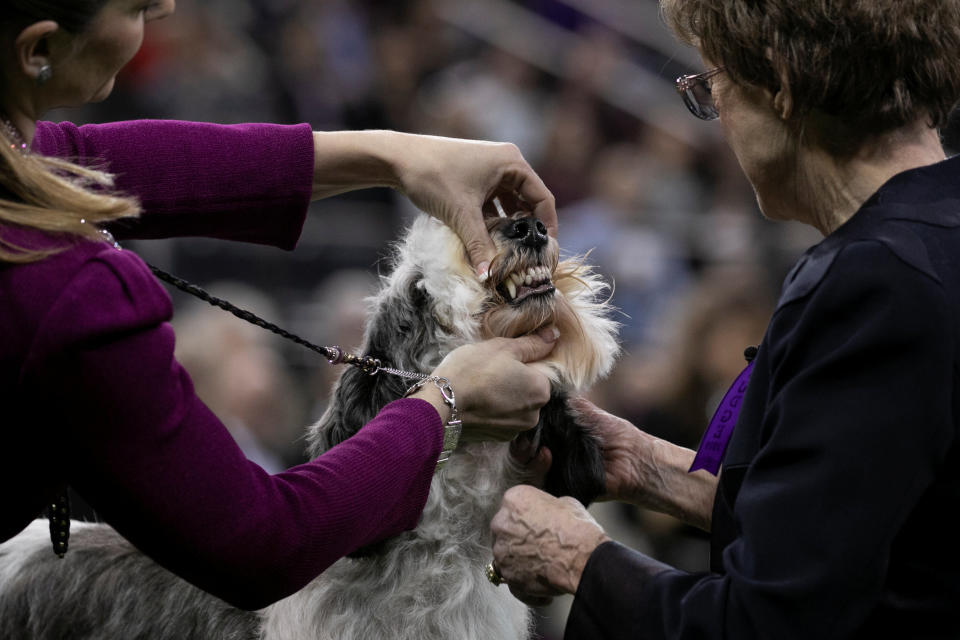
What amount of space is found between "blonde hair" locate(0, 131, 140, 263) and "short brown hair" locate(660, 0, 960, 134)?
3.43 feet

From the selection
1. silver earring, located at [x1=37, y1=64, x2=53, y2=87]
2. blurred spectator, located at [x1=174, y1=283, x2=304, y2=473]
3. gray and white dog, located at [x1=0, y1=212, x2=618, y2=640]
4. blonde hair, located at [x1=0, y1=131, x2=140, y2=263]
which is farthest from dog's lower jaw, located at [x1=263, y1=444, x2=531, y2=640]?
blurred spectator, located at [x1=174, y1=283, x2=304, y2=473]

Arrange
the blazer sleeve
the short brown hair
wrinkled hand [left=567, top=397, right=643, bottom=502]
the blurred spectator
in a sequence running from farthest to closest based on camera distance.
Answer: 1. the blurred spectator
2. wrinkled hand [left=567, top=397, right=643, bottom=502]
3. the short brown hair
4. the blazer sleeve

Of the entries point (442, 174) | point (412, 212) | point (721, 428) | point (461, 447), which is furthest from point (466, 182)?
point (412, 212)

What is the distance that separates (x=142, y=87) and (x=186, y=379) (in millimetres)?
5532

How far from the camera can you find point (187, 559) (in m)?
1.74

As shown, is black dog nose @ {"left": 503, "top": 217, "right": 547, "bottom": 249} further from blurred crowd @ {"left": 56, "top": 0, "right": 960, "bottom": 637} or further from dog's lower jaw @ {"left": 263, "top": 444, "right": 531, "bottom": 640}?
blurred crowd @ {"left": 56, "top": 0, "right": 960, "bottom": 637}

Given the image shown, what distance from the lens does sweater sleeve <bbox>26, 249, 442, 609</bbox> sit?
1.60m

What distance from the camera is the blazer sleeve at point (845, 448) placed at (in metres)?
1.59

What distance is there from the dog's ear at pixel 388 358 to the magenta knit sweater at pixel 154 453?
354 millimetres

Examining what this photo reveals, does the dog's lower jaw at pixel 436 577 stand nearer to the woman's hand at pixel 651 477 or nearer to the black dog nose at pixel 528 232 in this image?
the woman's hand at pixel 651 477

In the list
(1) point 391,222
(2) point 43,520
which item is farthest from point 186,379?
(1) point 391,222

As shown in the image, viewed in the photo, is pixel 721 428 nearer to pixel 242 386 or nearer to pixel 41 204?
pixel 41 204

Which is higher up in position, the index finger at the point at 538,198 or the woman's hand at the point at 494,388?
the index finger at the point at 538,198

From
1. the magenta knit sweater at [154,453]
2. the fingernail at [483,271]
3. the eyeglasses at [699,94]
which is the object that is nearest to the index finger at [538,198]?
the fingernail at [483,271]
